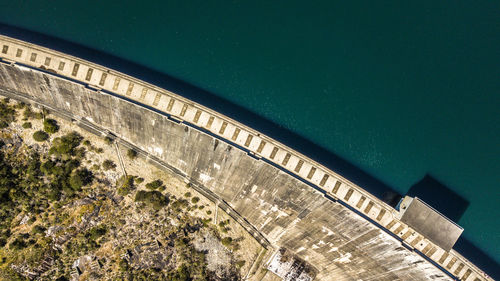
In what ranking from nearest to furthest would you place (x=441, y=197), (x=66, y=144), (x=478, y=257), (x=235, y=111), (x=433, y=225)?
(x=433, y=225) → (x=66, y=144) → (x=235, y=111) → (x=478, y=257) → (x=441, y=197)

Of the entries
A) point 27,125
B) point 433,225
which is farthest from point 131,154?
point 433,225

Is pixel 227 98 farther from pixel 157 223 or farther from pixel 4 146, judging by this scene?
pixel 4 146

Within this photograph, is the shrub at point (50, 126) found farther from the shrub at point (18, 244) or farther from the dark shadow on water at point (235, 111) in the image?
the shrub at point (18, 244)

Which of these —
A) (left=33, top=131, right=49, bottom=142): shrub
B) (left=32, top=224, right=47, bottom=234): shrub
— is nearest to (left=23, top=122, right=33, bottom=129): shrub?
(left=33, top=131, right=49, bottom=142): shrub

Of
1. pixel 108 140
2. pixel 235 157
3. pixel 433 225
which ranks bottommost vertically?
pixel 108 140

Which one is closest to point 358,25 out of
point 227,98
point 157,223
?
point 227,98

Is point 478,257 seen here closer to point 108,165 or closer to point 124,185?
point 124,185

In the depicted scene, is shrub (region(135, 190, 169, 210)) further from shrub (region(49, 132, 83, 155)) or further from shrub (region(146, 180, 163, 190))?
shrub (region(49, 132, 83, 155))
